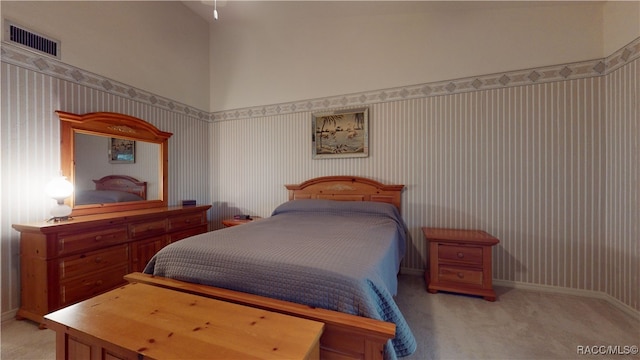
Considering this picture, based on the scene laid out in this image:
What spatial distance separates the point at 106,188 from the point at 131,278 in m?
1.54

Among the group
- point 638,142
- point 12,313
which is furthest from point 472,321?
point 12,313

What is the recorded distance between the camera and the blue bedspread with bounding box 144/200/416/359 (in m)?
1.09

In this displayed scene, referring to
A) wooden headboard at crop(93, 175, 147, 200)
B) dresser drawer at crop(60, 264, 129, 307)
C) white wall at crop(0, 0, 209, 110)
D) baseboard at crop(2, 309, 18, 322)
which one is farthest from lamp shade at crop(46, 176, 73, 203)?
white wall at crop(0, 0, 209, 110)

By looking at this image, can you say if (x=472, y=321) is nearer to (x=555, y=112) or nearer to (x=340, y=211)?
(x=340, y=211)

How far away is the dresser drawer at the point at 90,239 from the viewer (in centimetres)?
185

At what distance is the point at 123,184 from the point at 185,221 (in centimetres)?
77

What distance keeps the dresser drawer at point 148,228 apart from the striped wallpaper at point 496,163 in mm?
667

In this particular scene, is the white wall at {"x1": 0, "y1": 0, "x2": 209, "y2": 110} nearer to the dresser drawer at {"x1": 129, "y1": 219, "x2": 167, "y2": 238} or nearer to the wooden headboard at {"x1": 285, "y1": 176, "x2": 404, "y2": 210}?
the dresser drawer at {"x1": 129, "y1": 219, "x2": 167, "y2": 238}

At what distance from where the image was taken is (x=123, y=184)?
8.62ft

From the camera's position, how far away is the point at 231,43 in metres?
3.65

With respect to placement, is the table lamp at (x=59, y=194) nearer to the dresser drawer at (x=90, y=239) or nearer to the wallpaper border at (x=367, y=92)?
the dresser drawer at (x=90, y=239)

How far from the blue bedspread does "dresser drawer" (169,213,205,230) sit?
1.31m

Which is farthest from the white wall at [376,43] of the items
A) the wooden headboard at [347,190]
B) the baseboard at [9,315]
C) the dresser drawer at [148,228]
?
the baseboard at [9,315]

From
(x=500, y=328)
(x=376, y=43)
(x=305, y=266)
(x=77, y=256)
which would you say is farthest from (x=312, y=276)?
(x=376, y=43)
